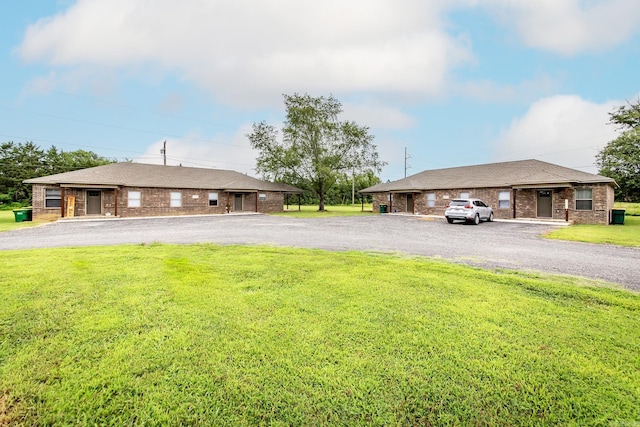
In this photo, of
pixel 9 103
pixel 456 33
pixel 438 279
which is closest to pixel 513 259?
pixel 438 279

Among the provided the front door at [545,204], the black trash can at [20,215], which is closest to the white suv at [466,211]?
the front door at [545,204]

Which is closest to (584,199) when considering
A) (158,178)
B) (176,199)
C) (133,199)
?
(176,199)

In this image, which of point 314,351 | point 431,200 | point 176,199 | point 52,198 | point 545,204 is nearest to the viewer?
point 314,351

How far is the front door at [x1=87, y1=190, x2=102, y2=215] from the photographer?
22.7 metres

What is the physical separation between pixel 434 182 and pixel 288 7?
776 inches

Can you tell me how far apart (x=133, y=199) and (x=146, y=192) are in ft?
3.60

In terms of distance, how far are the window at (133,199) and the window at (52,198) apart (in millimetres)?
4361

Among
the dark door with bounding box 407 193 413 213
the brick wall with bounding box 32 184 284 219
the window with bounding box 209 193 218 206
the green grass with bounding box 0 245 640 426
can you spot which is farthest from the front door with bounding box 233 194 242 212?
the green grass with bounding box 0 245 640 426

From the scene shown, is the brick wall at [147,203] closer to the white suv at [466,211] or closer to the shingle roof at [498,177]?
the shingle roof at [498,177]

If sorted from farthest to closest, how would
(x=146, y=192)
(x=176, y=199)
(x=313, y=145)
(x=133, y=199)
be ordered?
(x=313, y=145) < (x=176, y=199) < (x=146, y=192) < (x=133, y=199)

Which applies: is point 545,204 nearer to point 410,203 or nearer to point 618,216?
point 618,216

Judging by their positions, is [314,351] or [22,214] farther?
[22,214]

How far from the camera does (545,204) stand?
2117 centimetres

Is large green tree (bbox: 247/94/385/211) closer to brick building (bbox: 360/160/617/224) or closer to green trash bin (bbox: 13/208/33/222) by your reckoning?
brick building (bbox: 360/160/617/224)
